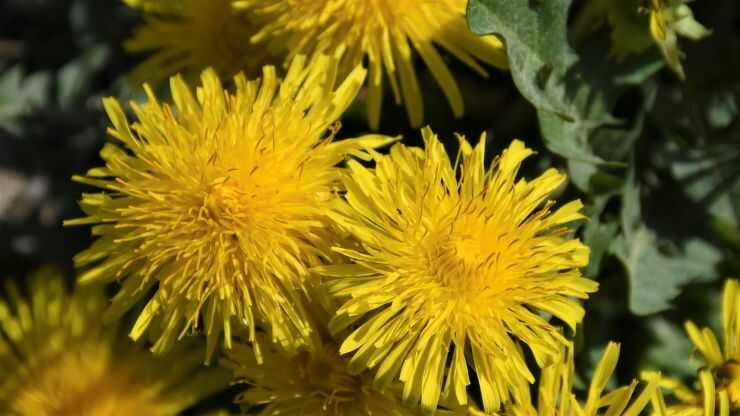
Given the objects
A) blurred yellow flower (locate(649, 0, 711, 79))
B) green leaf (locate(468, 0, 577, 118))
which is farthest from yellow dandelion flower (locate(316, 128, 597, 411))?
blurred yellow flower (locate(649, 0, 711, 79))

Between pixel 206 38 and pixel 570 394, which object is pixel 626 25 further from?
pixel 206 38

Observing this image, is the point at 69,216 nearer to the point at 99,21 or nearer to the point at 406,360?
the point at 99,21

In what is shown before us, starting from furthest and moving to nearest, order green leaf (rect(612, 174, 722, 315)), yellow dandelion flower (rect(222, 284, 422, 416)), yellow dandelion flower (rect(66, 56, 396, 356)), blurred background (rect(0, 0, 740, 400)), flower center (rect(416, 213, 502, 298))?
blurred background (rect(0, 0, 740, 400)) → green leaf (rect(612, 174, 722, 315)) → yellow dandelion flower (rect(222, 284, 422, 416)) → yellow dandelion flower (rect(66, 56, 396, 356)) → flower center (rect(416, 213, 502, 298))

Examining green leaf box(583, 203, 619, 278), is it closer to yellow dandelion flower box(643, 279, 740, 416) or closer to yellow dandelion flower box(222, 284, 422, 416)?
yellow dandelion flower box(643, 279, 740, 416)

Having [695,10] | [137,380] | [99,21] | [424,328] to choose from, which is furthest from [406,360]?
[99,21]

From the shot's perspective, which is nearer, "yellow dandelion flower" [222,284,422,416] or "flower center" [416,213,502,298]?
→ "flower center" [416,213,502,298]

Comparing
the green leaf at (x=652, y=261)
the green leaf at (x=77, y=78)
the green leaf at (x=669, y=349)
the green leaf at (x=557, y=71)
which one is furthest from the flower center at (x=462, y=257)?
the green leaf at (x=77, y=78)

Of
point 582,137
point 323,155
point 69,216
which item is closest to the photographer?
point 323,155
